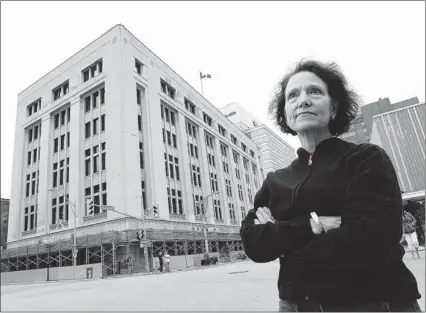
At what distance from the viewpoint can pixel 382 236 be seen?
51.6 inches

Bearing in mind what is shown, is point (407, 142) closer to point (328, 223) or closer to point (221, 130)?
point (221, 130)

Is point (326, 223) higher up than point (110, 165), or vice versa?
point (110, 165)

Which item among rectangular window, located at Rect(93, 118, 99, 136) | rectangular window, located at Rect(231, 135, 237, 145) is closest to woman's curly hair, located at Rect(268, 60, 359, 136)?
rectangular window, located at Rect(93, 118, 99, 136)

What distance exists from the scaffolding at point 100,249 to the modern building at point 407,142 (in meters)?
22.7

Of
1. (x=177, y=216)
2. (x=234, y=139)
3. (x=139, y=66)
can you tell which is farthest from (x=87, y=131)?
(x=234, y=139)

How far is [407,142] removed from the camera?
105ft

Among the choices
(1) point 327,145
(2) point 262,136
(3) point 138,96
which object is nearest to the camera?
(1) point 327,145

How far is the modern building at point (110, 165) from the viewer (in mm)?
28312

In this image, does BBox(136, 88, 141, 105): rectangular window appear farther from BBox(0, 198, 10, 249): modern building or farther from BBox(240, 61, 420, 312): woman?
BBox(240, 61, 420, 312): woman

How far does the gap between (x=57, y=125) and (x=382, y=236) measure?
4141cm

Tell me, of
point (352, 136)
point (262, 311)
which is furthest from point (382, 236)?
point (352, 136)

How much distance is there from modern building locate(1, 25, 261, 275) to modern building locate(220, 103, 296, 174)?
35695mm

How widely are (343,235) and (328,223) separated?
10 centimetres

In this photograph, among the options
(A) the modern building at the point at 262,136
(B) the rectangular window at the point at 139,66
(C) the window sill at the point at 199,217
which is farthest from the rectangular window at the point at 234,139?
(B) the rectangular window at the point at 139,66
